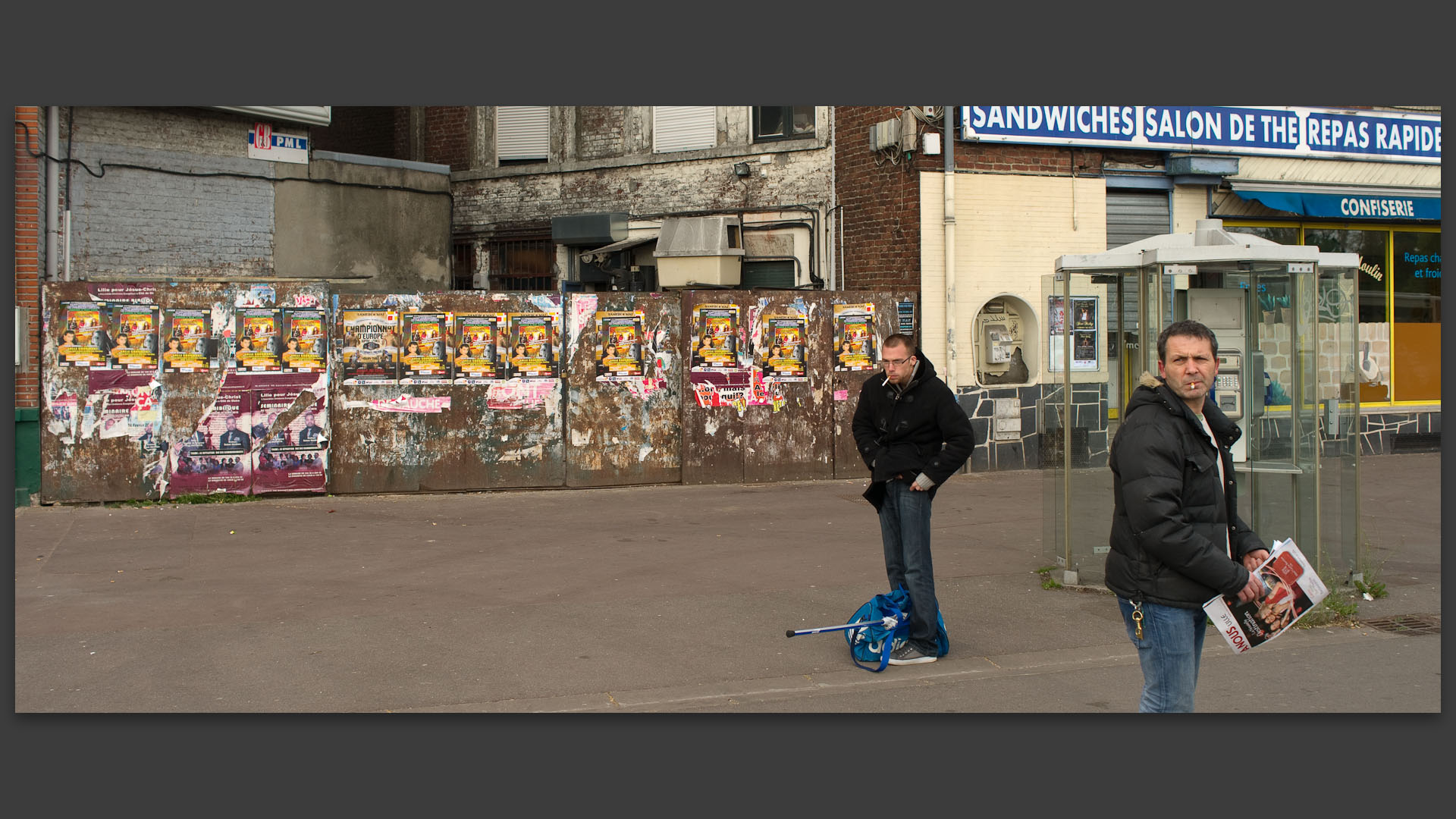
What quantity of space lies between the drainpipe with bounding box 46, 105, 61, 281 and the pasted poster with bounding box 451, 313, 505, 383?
416 cm

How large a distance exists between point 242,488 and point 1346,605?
9.66 m

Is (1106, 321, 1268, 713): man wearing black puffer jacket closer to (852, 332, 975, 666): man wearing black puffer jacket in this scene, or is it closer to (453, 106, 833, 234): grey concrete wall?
(852, 332, 975, 666): man wearing black puffer jacket

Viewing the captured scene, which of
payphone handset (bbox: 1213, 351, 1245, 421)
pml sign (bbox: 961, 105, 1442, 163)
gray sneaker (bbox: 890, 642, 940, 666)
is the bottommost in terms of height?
gray sneaker (bbox: 890, 642, 940, 666)

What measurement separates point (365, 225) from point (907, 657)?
11.7 metres

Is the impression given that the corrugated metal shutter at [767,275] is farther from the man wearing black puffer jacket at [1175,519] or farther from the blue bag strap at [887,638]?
the man wearing black puffer jacket at [1175,519]

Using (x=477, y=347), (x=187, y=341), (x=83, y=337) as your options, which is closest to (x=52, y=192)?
(x=83, y=337)

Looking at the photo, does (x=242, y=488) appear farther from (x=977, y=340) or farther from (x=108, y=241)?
(x=977, y=340)

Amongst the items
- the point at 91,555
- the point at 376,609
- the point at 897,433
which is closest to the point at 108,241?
the point at 91,555

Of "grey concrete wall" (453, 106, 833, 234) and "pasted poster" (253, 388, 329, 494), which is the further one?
"grey concrete wall" (453, 106, 833, 234)

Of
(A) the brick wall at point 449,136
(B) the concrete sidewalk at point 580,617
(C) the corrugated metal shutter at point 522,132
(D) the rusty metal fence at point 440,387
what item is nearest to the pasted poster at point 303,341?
(D) the rusty metal fence at point 440,387

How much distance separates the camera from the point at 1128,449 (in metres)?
4.34

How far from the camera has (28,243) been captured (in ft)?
38.2

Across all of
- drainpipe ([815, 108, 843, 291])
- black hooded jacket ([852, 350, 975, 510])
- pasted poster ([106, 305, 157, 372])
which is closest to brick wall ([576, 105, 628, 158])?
drainpipe ([815, 108, 843, 291])

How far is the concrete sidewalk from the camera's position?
20.0 feet
